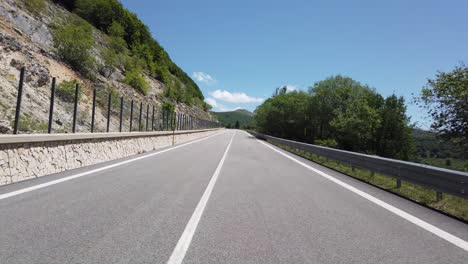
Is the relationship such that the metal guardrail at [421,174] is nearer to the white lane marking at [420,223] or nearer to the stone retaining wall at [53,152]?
the white lane marking at [420,223]

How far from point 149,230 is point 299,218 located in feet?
7.84

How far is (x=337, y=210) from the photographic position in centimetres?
657

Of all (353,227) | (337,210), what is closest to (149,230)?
(353,227)

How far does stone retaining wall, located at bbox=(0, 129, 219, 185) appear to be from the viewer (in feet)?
25.4

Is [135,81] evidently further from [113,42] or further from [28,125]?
[28,125]

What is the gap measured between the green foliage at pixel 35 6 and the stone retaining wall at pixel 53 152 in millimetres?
29253

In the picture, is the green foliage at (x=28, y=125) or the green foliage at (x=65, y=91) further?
the green foliage at (x=65, y=91)

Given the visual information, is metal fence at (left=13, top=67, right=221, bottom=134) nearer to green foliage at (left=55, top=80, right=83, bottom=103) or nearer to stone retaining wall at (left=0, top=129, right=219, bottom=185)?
stone retaining wall at (left=0, top=129, right=219, bottom=185)

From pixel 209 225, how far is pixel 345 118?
7085 centimetres

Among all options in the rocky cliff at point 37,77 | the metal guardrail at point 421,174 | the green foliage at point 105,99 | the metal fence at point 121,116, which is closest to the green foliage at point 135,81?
the rocky cliff at point 37,77

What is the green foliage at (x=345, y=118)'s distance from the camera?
7256cm

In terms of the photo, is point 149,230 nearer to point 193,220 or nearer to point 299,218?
point 193,220

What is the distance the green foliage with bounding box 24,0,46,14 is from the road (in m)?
35.8

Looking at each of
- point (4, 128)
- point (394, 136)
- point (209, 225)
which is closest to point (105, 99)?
point (4, 128)
